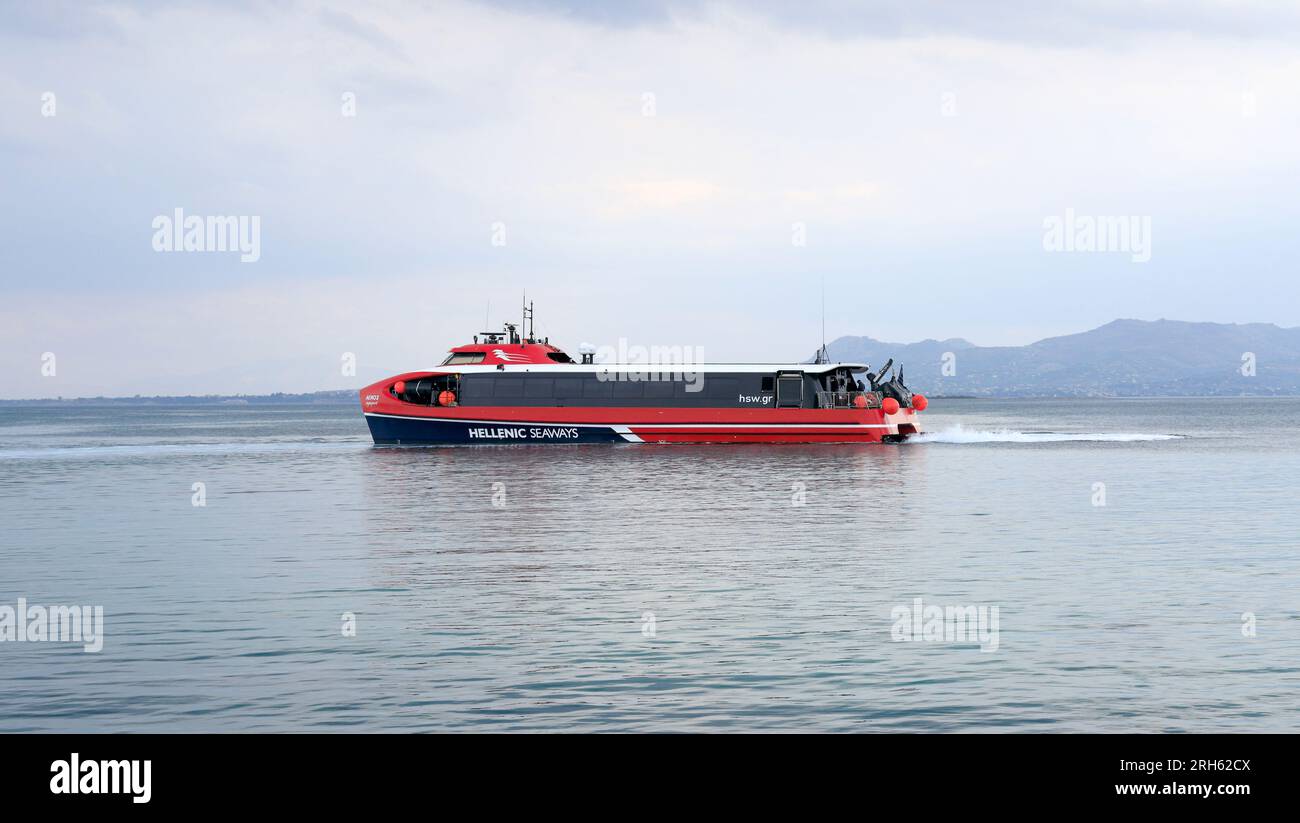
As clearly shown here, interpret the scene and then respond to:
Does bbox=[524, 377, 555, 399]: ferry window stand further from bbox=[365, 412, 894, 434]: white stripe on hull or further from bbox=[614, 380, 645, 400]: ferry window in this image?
bbox=[614, 380, 645, 400]: ferry window

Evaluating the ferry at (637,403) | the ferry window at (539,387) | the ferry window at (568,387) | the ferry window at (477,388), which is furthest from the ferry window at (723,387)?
the ferry window at (477,388)

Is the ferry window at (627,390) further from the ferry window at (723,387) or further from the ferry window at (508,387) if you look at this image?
the ferry window at (508,387)

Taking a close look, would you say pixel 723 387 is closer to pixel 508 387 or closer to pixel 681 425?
pixel 681 425

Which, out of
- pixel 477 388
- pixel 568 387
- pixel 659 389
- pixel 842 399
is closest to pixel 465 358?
pixel 477 388

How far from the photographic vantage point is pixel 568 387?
63.0 m

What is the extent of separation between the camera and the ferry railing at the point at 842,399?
202 ft

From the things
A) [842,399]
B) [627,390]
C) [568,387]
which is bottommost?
[842,399]

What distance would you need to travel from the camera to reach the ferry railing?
202 feet

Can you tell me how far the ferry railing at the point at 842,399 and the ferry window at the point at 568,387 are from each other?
472 inches

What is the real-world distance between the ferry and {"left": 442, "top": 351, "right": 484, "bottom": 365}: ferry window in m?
0.05

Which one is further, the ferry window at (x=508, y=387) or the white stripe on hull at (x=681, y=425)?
the ferry window at (x=508, y=387)

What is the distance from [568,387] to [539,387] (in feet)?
5.11
